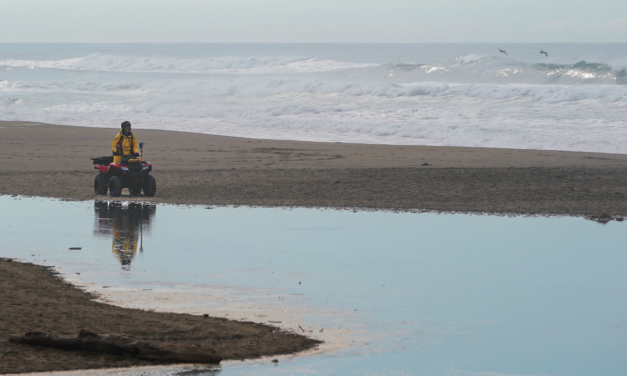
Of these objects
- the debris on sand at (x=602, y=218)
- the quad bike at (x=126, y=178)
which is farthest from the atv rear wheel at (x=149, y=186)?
the debris on sand at (x=602, y=218)

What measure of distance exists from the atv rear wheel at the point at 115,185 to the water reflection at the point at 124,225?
55 cm

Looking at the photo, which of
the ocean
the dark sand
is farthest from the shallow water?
the ocean

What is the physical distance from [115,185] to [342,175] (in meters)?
4.85

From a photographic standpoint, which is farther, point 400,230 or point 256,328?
point 400,230

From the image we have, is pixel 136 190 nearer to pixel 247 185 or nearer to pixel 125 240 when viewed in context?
pixel 247 185

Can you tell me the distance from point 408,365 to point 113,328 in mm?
2171

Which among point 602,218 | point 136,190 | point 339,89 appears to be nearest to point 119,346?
point 602,218

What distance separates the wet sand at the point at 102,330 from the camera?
493 centimetres

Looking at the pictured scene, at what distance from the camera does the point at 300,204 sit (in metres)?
13.0

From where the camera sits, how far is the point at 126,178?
14.0 metres

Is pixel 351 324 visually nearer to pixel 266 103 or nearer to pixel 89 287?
pixel 89 287

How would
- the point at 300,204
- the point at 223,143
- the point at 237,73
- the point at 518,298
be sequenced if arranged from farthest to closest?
the point at 237,73
the point at 223,143
the point at 300,204
the point at 518,298

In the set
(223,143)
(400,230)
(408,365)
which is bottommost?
(408,365)

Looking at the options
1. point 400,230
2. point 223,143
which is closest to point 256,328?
point 400,230
